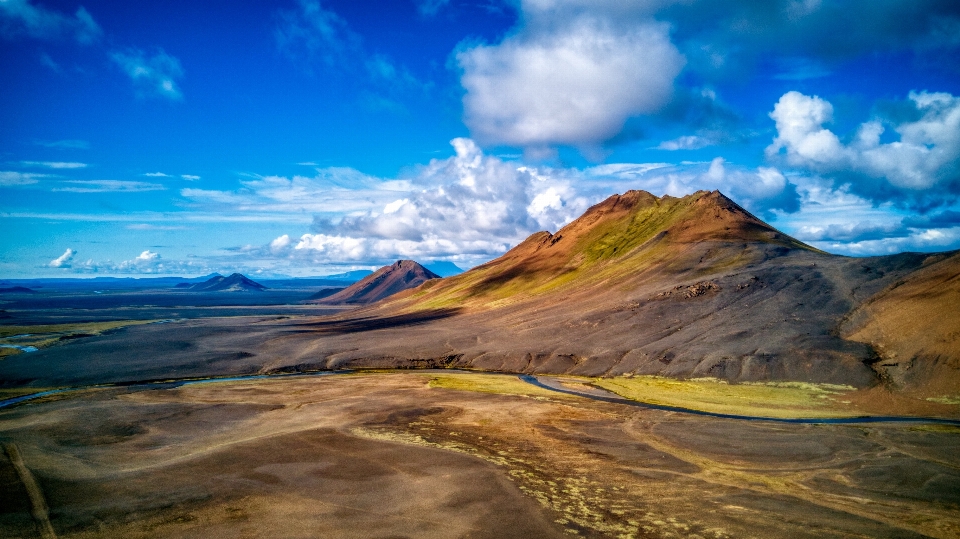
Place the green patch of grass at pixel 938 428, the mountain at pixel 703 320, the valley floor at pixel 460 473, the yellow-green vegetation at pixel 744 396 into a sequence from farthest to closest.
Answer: the mountain at pixel 703 320
the yellow-green vegetation at pixel 744 396
the green patch of grass at pixel 938 428
the valley floor at pixel 460 473

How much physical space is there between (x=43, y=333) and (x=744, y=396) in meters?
153

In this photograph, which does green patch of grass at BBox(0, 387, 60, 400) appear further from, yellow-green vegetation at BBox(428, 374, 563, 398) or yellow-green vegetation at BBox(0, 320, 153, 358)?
yellow-green vegetation at BBox(428, 374, 563, 398)

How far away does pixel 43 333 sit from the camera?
136125 millimetres

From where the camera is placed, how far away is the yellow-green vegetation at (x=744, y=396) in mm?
54656

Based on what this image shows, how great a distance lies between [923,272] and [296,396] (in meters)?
87.8

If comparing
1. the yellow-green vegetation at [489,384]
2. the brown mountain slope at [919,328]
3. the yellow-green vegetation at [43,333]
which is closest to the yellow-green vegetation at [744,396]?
the brown mountain slope at [919,328]

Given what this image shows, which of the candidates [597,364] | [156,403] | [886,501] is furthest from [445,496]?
[597,364]

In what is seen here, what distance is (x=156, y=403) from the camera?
190ft

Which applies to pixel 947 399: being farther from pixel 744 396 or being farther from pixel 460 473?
pixel 460 473

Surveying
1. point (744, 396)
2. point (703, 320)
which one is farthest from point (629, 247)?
point (744, 396)

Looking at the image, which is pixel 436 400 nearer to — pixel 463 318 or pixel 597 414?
pixel 597 414

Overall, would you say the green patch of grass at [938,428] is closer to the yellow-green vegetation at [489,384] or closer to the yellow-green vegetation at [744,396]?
the yellow-green vegetation at [744,396]

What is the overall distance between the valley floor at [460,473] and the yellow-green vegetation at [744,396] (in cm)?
598

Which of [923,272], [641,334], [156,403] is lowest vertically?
[156,403]
